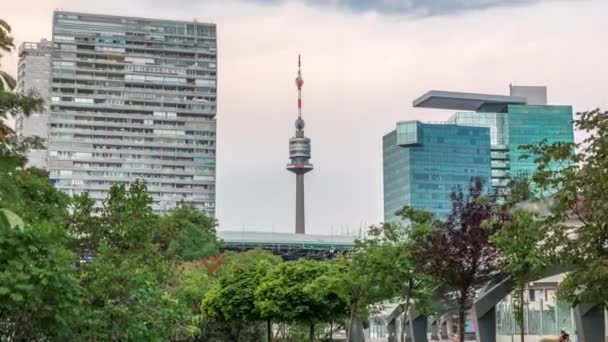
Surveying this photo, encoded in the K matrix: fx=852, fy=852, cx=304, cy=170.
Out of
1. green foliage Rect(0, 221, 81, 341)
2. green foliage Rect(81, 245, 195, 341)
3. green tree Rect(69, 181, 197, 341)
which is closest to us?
green foliage Rect(0, 221, 81, 341)

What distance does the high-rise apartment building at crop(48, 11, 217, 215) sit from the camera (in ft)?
559

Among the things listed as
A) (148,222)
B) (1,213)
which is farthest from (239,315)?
(1,213)

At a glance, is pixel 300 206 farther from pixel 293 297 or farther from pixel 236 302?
pixel 293 297

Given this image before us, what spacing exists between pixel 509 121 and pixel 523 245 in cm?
17685

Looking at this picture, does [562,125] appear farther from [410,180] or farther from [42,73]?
[42,73]

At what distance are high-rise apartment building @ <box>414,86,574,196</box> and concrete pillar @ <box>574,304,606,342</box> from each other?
161m

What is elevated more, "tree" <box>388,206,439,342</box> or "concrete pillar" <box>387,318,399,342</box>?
"tree" <box>388,206,439,342</box>

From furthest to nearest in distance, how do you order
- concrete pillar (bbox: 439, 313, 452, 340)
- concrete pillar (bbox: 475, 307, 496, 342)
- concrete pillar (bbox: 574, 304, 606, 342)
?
concrete pillar (bbox: 439, 313, 452, 340) → concrete pillar (bbox: 475, 307, 496, 342) → concrete pillar (bbox: 574, 304, 606, 342)

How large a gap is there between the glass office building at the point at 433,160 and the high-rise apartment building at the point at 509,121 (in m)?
4.42

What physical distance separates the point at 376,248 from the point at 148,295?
1190cm

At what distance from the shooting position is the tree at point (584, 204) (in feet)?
44.7

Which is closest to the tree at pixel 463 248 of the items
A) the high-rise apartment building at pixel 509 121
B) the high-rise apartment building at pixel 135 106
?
the high-rise apartment building at pixel 135 106

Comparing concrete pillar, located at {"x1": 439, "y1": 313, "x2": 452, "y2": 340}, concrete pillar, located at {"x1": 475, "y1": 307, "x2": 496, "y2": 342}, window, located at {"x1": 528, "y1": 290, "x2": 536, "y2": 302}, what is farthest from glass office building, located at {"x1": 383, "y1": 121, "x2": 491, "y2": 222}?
concrete pillar, located at {"x1": 475, "y1": 307, "x2": 496, "y2": 342}

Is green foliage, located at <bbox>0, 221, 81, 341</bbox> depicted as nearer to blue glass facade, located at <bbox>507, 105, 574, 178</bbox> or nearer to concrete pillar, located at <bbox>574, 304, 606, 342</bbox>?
concrete pillar, located at <bbox>574, 304, 606, 342</bbox>
